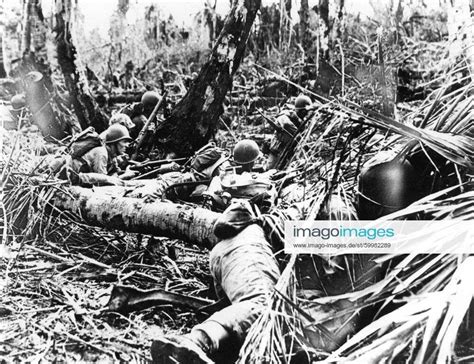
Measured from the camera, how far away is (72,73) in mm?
8086

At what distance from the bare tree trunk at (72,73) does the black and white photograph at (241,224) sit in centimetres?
2

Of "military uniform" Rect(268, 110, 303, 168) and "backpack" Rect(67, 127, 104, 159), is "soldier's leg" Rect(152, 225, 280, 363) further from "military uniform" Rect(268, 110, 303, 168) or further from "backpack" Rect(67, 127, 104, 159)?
"military uniform" Rect(268, 110, 303, 168)

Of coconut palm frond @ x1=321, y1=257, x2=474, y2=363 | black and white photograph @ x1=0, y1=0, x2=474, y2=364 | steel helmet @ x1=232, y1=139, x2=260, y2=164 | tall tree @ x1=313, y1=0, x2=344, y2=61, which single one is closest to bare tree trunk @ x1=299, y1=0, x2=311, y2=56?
tall tree @ x1=313, y1=0, x2=344, y2=61

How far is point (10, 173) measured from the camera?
4.38 meters

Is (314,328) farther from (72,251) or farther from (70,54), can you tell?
(70,54)

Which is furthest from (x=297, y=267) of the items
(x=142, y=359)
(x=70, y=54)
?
(x=70, y=54)

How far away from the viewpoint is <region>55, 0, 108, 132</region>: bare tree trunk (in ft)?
25.8

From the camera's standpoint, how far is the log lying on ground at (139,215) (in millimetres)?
4047

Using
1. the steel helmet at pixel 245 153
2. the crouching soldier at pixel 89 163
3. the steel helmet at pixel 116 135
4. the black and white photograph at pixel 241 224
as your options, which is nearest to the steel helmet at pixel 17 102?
the black and white photograph at pixel 241 224

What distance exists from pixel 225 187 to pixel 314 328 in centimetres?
172

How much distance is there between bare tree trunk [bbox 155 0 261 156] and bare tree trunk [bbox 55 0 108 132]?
58.6 inches

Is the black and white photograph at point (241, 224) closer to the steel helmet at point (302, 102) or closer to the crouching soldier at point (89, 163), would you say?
the crouching soldier at point (89, 163)

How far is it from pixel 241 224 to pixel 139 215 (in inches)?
51.0

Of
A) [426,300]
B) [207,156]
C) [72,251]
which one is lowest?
[72,251]
